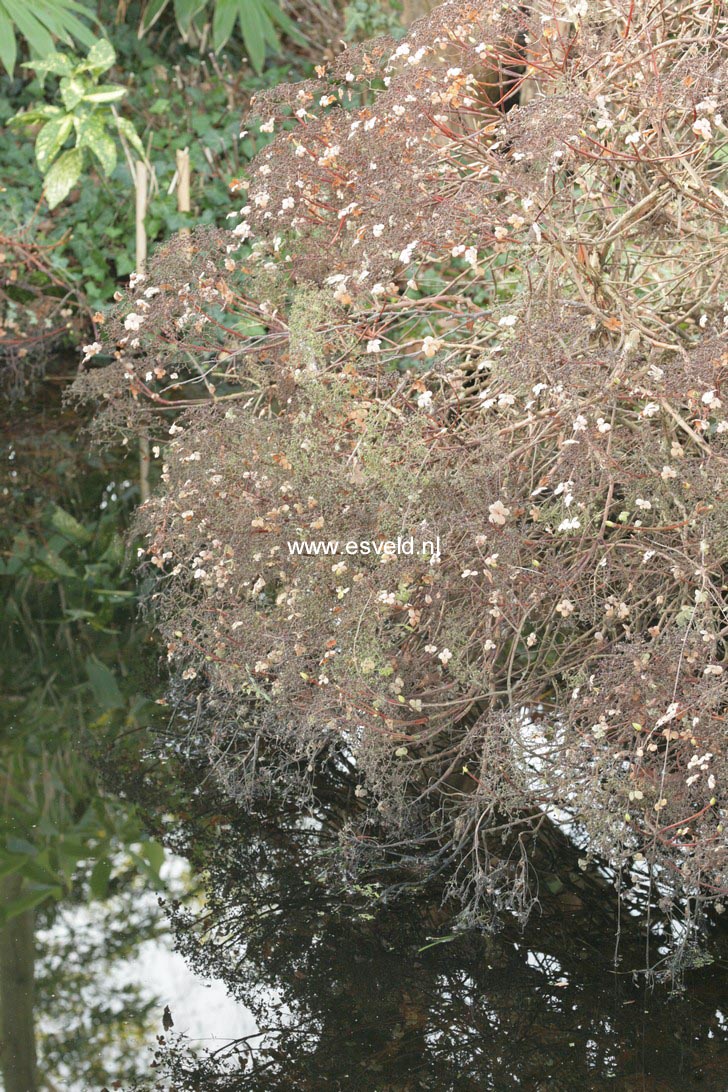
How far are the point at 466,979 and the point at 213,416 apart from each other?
158 cm

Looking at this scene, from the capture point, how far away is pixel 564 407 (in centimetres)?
228

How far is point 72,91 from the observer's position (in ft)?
19.6

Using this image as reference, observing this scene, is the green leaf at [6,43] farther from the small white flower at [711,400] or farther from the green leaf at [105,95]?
the small white flower at [711,400]

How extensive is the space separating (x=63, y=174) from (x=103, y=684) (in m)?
3.27

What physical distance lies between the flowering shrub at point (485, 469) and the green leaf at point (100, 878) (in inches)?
14.9

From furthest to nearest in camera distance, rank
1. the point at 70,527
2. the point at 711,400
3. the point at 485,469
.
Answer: the point at 70,527, the point at 485,469, the point at 711,400

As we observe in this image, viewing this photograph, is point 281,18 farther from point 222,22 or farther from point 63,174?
point 63,174

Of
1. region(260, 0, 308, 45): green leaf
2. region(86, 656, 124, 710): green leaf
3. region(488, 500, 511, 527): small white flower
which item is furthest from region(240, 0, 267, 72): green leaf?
region(488, 500, 511, 527): small white flower

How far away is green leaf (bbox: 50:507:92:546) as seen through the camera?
15.6 feet

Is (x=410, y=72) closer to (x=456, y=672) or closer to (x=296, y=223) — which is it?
(x=296, y=223)

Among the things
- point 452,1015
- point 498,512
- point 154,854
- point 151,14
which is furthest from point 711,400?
point 151,14

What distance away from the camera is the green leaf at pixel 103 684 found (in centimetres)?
363

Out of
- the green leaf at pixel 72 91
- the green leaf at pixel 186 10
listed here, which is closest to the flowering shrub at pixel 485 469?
the green leaf at pixel 72 91

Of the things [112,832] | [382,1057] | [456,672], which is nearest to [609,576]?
[456,672]
